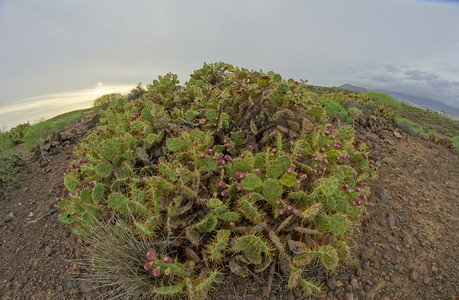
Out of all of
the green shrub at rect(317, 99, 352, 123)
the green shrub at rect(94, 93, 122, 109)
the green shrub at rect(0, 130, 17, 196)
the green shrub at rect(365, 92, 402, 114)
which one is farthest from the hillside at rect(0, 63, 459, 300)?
the green shrub at rect(94, 93, 122, 109)

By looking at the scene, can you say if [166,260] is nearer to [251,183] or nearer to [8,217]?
[251,183]

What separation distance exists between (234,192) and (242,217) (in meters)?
0.38

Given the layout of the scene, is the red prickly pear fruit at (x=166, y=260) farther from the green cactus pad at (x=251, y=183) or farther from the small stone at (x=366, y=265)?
the small stone at (x=366, y=265)

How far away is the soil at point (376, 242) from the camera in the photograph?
11.6ft

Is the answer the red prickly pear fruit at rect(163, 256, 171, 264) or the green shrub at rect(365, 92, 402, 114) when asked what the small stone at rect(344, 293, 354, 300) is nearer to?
the red prickly pear fruit at rect(163, 256, 171, 264)

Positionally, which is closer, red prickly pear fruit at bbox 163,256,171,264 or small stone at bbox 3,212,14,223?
red prickly pear fruit at bbox 163,256,171,264

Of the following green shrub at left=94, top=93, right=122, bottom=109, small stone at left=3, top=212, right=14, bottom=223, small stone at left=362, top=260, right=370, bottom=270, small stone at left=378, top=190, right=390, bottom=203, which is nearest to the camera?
small stone at left=362, top=260, right=370, bottom=270

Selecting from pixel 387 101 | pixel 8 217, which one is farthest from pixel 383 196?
pixel 387 101

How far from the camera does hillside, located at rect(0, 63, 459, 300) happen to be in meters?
3.35

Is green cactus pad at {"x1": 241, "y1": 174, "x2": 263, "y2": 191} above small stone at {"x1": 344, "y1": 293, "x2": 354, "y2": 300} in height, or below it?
above

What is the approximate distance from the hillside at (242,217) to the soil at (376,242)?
2 cm

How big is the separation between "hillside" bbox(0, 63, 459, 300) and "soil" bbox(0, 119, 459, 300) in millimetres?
20

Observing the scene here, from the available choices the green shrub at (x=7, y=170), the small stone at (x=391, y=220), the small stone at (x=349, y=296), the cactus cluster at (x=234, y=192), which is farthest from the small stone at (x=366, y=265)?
the green shrub at (x=7, y=170)

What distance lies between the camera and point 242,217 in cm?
375
